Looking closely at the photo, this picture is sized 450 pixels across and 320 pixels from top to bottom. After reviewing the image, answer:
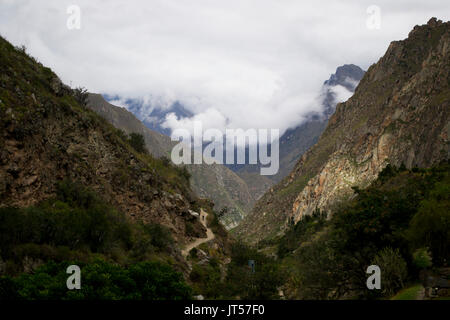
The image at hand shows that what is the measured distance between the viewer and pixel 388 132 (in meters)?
137

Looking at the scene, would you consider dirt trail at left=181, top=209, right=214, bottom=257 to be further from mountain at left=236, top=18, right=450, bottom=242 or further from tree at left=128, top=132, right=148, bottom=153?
mountain at left=236, top=18, right=450, bottom=242

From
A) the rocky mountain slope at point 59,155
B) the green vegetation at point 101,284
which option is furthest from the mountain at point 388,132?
the green vegetation at point 101,284

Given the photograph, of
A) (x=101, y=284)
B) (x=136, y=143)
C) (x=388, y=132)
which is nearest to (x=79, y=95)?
(x=136, y=143)

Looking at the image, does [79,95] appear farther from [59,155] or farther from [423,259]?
[423,259]

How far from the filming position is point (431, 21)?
17600 centimetres

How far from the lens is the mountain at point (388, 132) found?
11406 cm

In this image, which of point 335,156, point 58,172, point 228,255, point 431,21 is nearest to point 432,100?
point 335,156

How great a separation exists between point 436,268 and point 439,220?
3721mm

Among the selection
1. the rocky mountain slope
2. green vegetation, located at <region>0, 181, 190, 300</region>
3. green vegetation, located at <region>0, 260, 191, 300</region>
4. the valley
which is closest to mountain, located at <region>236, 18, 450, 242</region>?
the valley

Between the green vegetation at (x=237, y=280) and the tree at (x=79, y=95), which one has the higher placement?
the tree at (x=79, y=95)

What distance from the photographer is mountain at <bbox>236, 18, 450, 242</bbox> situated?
374 feet

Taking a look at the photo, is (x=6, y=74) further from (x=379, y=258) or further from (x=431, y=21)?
(x=431, y=21)

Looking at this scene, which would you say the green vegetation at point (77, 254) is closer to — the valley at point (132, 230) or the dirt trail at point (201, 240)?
the valley at point (132, 230)
